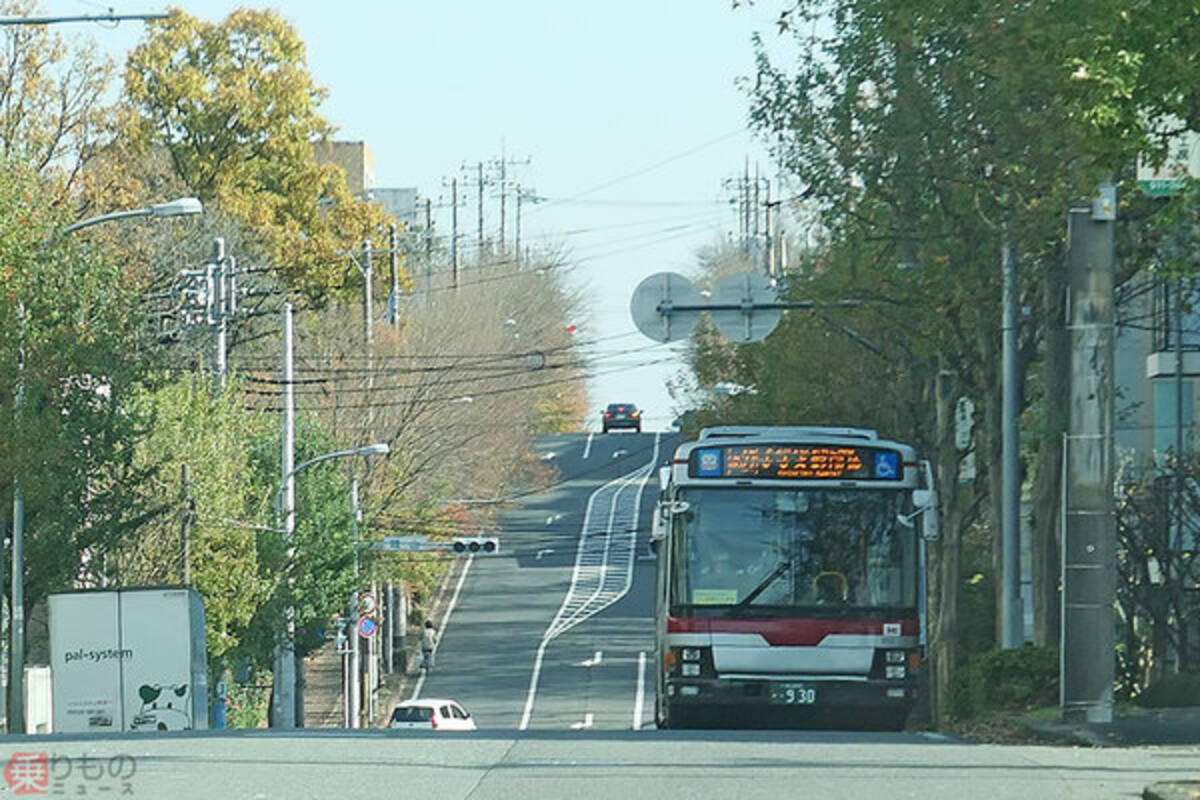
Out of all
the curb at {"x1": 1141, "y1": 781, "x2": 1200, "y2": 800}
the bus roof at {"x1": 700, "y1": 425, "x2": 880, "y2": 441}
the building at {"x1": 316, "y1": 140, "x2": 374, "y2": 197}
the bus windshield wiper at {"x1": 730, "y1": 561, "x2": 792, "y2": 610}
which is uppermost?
the building at {"x1": 316, "y1": 140, "x2": 374, "y2": 197}

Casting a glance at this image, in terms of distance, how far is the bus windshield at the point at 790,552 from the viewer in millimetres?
26281

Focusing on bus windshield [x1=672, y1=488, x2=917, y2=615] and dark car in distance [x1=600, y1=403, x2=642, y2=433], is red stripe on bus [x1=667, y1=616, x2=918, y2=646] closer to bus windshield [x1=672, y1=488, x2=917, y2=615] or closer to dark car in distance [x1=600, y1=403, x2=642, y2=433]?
bus windshield [x1=672, y1=488, x2=917, y2=615]

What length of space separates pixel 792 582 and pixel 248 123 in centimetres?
5047

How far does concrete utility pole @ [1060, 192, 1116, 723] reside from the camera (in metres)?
22.5

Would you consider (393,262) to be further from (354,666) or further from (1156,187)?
(1156,187)

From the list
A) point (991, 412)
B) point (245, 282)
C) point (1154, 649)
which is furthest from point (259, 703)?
point (1154, 649)

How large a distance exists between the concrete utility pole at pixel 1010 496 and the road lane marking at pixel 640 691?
78.9 feet

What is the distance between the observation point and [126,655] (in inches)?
1663

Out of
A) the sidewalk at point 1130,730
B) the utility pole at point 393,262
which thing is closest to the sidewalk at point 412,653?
the utility pole at point 393,262

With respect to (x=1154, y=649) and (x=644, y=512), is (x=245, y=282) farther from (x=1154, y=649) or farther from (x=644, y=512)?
(x=1154, y=649)

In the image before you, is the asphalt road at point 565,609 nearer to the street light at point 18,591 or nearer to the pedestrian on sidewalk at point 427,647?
the pedestrian on sidewalk at point 427,647

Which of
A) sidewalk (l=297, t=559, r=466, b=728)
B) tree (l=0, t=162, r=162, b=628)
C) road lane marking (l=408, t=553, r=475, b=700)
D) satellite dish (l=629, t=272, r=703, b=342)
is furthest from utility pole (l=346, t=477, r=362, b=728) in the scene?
satellite dish (l=629, t=272, r=703, b=342)
